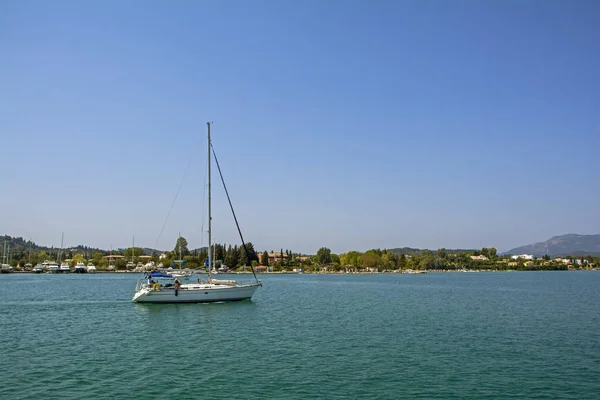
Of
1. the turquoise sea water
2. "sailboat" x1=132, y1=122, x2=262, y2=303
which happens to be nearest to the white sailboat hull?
"sailboat" x1=132, y1=122, x2=262, y2=303

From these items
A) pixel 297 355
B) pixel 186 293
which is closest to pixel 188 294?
pixel 186 293

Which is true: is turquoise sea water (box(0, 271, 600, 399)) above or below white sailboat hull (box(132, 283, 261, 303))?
below

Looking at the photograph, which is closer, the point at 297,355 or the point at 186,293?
the point at 297,355

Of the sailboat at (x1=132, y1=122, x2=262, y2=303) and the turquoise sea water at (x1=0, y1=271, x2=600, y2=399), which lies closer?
the turquoise sea water at (x1=0, y1=271, x2=600, y2=399)

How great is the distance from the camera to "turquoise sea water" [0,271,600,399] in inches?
788

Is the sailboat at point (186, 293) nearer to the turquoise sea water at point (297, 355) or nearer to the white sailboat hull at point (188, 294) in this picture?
the white sailboat hull at point (188, 294)

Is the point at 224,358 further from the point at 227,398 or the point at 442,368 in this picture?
the point at 442,368

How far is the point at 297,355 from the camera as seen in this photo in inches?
1051

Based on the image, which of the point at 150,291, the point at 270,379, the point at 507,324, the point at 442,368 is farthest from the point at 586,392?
the point at 150,291

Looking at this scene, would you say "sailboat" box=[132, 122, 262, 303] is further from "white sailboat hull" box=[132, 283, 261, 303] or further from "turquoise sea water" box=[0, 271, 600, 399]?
"turquoise sea water" box=[0, 271, 600, 399]

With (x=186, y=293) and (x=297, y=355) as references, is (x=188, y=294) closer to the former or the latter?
(x=186, y=293)

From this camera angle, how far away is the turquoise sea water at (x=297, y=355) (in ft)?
65.7

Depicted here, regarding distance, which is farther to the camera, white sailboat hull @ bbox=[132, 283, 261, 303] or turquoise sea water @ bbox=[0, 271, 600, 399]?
white sailboat hull @ bbox=[132, 283, 261, 303]

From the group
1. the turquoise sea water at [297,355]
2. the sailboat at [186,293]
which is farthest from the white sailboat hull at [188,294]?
the turquoise sea water at [297,355]
